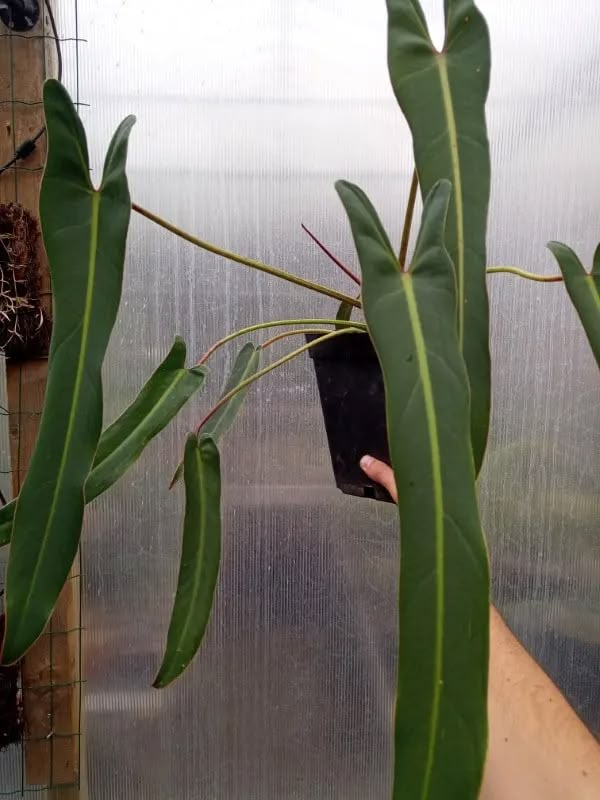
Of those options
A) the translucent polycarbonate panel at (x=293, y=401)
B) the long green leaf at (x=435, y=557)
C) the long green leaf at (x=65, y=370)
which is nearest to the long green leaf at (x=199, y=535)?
the long green leaf at (x=65, y=370)

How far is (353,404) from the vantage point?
647mm

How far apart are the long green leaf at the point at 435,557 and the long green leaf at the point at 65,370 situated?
0.18 meters

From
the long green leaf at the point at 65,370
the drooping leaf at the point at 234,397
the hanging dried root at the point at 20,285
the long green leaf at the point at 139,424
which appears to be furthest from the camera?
the hanging dried root at the point at 20,285

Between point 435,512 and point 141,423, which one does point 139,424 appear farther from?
point 435,512

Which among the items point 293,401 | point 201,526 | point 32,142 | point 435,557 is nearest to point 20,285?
point 32,142

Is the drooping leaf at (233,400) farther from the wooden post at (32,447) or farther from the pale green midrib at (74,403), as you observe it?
the wooden post at (32,447)

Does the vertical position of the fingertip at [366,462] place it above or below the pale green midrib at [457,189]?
below

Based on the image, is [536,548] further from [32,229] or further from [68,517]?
[32,229]

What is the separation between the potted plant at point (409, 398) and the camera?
29 centimetres

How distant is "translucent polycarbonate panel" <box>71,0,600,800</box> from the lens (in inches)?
36.7

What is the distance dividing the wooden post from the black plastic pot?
52cm

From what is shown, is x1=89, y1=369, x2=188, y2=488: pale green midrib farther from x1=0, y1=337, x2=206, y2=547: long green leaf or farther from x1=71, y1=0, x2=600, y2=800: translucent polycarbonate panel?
x1=71, y1=0, x2=600, y2=800: translucent polycarbonate panel

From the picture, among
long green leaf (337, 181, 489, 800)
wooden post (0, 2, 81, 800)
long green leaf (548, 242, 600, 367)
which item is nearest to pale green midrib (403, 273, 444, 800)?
long green leaf (337, 181, 489, 800)

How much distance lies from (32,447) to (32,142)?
47 cm
